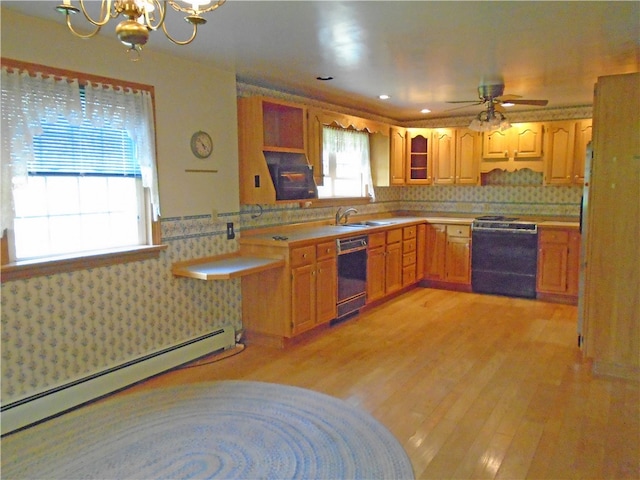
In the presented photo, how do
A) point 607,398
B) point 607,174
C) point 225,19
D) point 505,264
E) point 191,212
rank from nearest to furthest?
1. point 225,19
2. point 607,398
3. point 607,174
4. point 191,212
5. point 505,264

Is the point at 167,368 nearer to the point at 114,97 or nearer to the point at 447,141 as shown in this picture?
the point at 114,97

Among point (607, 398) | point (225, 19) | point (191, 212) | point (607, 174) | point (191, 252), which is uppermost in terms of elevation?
point (225, 19)

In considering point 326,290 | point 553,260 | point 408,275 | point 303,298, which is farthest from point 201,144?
point 553,260

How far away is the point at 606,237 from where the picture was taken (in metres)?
3.50

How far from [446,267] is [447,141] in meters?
1.77

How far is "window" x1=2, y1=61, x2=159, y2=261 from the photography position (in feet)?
9.00

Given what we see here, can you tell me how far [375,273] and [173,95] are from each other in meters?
2.93

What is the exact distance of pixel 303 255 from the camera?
14.0 ft

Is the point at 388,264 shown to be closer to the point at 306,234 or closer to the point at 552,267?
the point at 306,234

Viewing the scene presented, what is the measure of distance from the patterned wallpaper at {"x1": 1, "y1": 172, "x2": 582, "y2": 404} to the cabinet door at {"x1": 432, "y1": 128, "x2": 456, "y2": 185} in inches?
101

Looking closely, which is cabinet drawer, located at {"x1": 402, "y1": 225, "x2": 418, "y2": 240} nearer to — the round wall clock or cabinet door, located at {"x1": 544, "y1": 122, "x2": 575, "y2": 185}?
cabinet door, located at {"x1": 544, "y1": 122, "x2": 575, "y2": 185}

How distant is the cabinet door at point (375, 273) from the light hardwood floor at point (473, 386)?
0.83ft

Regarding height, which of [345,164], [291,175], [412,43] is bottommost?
[291,175]

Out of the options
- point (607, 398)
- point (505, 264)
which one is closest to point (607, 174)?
point (607, 398)
